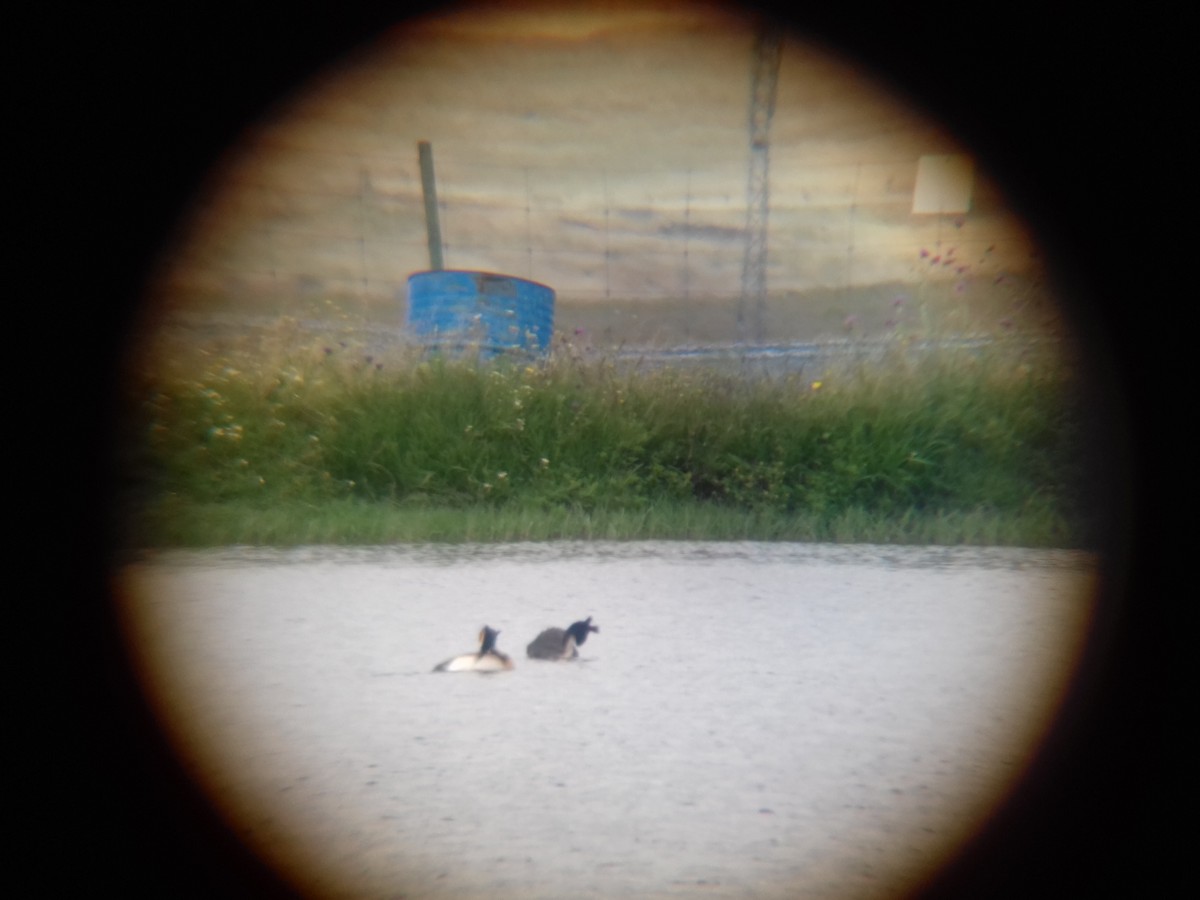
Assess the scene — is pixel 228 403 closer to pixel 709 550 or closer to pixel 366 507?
pixel 366 507

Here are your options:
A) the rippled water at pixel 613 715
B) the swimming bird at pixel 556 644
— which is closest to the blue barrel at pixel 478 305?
the rippled water at pixel 613 715

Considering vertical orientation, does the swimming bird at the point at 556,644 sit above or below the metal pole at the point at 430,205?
below

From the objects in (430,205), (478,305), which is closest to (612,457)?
(478,305)

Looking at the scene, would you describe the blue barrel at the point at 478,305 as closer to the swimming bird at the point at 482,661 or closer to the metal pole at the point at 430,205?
the metal pole at the point at 430,205

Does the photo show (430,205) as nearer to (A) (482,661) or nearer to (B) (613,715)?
(A) (482,661)

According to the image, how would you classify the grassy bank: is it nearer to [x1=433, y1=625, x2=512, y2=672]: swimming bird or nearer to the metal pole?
[x1=433, y1=625, x2=512, y2=672]: swimming bird

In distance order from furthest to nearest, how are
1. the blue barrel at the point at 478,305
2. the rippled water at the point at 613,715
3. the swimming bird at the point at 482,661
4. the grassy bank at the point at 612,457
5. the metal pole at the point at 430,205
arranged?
the metal pole at the point at 430,205 < the blue barrel at the point at 478,305 < the grassy bank at the point at 612,457 < the swimming bird at the point at 482,661 < the rippled water at the point at 613,715

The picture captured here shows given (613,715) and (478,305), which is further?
(478,305)
